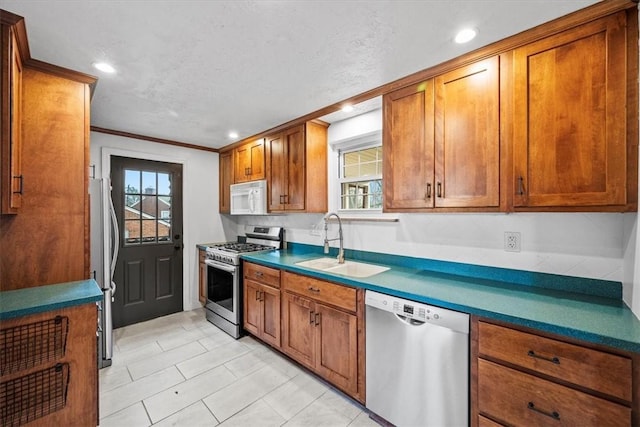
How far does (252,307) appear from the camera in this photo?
9.29 ft

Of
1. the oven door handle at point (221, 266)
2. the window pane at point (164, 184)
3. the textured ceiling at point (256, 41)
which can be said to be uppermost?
the textured ceiling at point (256, 41)

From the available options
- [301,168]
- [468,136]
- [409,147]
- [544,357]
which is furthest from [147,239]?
[544,357]

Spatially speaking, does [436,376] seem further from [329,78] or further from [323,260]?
[329,78]

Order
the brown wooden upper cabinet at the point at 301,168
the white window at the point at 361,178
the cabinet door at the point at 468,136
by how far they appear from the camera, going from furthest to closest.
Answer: the brown wooden upper cabinet at the point at 301,168, the white window at the point at 361,178, the cabinet door at the point at 468,136

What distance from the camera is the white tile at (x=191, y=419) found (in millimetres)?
1788

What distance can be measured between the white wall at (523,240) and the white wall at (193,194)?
7.38 feet

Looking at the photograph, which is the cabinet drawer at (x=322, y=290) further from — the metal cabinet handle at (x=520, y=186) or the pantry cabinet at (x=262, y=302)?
the metal cabinet handle at (x=520, y=186)

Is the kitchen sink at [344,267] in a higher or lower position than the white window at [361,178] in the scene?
lower

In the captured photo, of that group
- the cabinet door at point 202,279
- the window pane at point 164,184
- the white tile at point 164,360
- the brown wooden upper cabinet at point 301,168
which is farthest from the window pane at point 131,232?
the brown wooden upper cabinet at point 301,168

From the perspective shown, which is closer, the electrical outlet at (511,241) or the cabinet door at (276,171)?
the electrical outlet at (511,241)

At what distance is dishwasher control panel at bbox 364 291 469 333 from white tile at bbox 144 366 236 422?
1.44 m

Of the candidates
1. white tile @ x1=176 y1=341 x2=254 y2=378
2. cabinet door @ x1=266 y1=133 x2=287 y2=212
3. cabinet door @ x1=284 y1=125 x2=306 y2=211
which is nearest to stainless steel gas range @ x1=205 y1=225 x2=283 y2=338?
white tile @ x1=176 y1=341 x2=254 y2=378

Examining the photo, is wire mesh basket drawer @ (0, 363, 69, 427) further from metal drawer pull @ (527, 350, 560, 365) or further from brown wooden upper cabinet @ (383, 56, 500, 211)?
metal drawer pull @ (527, 350, 560, 365)

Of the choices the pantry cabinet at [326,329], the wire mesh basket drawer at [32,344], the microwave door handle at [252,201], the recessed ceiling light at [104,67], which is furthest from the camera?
the microwave door handle at [252,201]
